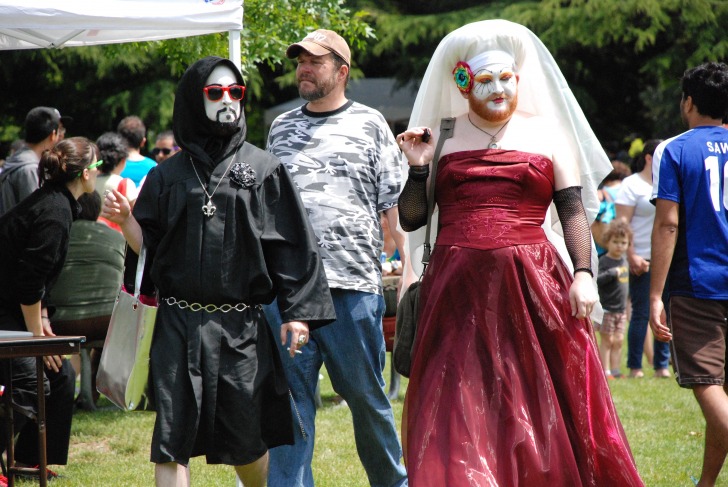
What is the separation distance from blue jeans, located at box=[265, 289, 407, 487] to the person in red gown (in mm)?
486

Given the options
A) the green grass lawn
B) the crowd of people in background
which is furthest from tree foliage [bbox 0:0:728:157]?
the crowd of people in background

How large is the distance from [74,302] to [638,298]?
17.1 feet

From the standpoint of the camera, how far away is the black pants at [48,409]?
600 cm

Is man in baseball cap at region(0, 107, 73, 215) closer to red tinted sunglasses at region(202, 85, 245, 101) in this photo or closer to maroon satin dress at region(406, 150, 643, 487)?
red tinted sunglasses at region(202, 85, 245, 101)

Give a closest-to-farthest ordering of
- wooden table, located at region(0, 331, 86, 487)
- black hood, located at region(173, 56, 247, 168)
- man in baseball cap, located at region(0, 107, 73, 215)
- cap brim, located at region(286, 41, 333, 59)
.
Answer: black hood, located at region(173, 56, 247, 168)
wooden table, located at region(0, 331, 86, 487)
cap brim, located at region(286, 41, 333, 59)
man in baseball cap, located at region(0, 107, 73, 215)

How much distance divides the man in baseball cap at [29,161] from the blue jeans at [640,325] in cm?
540

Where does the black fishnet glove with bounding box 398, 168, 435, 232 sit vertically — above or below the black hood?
below

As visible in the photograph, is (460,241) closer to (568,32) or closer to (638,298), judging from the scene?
(638,298)

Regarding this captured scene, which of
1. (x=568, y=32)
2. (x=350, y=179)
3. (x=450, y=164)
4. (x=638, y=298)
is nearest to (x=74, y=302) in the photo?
(x=350, y=179)

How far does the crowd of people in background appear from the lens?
4266 mm

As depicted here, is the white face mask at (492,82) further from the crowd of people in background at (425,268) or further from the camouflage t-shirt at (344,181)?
the camouflage t-shirt at (344,181)

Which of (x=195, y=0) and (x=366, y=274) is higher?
(x=195, y=0)

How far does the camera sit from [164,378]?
14.0 ft

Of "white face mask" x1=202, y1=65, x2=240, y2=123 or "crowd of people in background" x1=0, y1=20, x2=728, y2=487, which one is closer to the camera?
"crowd of people in background" x1=0, y1=20, x2=728, y2=487
